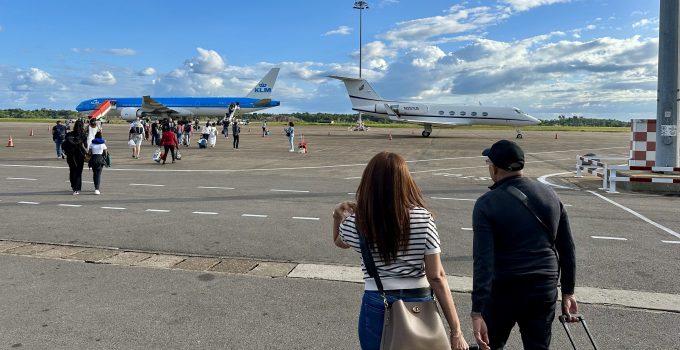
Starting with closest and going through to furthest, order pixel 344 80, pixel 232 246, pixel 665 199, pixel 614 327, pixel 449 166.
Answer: pixel 614 327 < pixel 232 246 < pixel 665 199 < pixel 449 166 < pixel 344 80

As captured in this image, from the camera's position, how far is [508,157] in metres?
2.80

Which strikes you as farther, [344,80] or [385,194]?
[344,80]

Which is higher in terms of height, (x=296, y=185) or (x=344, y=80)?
(x=344, y=80)

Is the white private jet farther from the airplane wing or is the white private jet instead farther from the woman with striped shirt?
the woman with striped shirt

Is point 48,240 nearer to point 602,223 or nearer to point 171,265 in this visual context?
point 171,265

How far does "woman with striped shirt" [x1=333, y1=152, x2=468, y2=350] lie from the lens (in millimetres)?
2430

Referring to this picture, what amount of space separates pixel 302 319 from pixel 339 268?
1.62m

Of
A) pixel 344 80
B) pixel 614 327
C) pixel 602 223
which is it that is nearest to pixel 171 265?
pixel 614 327

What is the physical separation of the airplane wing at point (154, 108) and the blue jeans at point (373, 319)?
5470 cm

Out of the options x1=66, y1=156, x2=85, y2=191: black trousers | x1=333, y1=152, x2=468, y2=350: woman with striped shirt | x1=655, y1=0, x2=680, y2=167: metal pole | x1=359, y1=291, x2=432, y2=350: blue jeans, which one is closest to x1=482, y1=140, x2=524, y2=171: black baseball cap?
x1=333, y1=152, x2=468, y2=350: woman with striped shirt

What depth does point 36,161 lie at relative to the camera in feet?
64.9

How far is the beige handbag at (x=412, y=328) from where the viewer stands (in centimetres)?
222

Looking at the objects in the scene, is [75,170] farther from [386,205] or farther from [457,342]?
[457,342]

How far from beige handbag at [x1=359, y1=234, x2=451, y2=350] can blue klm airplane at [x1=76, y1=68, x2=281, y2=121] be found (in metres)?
57.3
